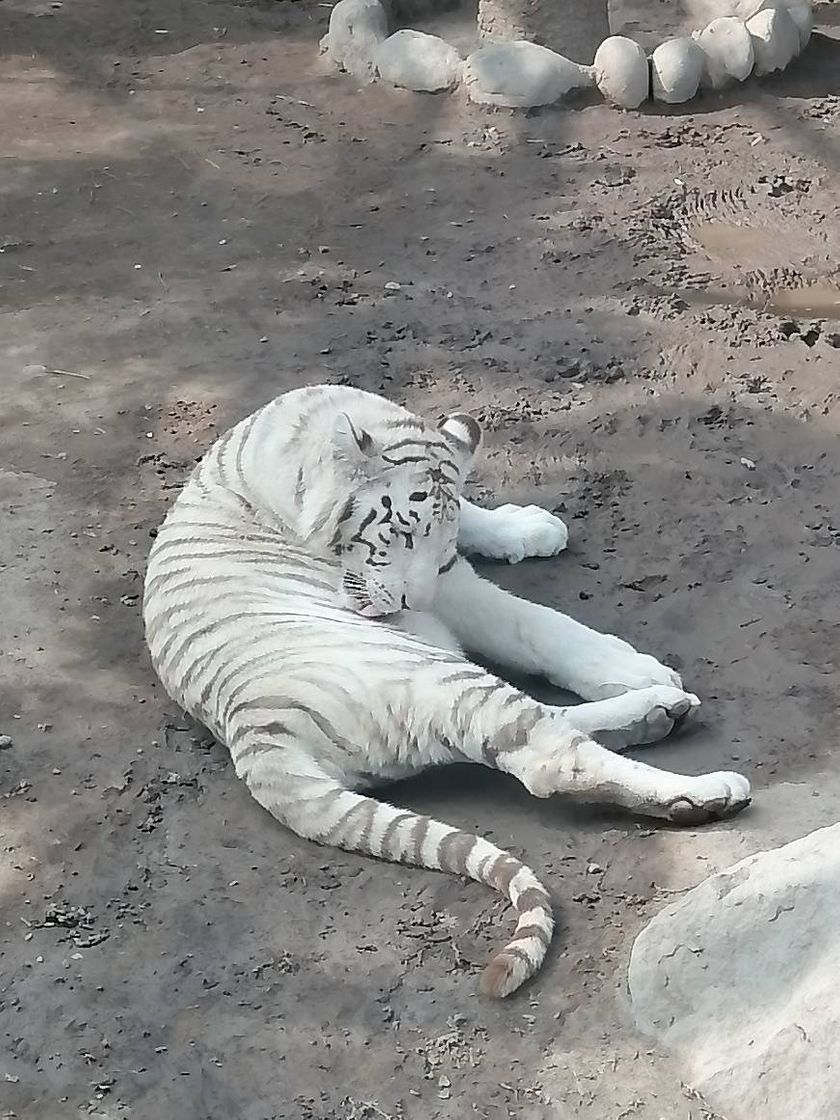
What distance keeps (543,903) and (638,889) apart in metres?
0.21

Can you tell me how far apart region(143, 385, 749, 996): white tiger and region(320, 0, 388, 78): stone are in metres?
4.56

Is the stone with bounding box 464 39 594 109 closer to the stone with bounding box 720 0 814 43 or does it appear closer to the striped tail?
the stone with bounding box 720 0 814 43

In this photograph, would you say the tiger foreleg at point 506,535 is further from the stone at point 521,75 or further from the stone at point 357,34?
the stone at point 357,34

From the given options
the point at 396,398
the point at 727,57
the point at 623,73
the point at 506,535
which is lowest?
the point at 396,398

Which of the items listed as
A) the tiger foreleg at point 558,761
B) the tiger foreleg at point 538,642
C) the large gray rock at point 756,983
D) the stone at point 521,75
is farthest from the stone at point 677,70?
the large gray rock at point 756,983

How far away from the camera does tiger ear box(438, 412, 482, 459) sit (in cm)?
366

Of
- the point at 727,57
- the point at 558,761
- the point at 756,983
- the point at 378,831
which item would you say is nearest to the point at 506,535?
the point at 558,761

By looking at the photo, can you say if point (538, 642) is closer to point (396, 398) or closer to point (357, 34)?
point (396, 398)

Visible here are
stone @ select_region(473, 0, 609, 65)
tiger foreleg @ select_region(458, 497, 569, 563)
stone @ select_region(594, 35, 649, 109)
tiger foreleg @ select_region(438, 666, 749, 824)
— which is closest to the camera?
tiger foreleg @ select_region(438, 666, 749, 824)

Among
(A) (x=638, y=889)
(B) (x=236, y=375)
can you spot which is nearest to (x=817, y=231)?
(B) (x=236, y=375)

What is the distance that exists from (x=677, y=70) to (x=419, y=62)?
129 cm

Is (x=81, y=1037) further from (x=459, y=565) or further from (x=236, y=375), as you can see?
(x=236, y=375)

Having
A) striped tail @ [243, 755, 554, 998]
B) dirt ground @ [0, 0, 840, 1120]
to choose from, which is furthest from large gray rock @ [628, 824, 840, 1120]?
striped tail @ [243, 755, 554, 998]

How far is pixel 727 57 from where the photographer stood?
718cm
